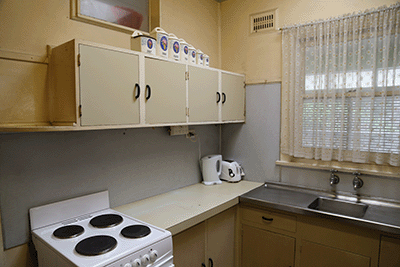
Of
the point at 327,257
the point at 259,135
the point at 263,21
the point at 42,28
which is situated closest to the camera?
the point at 42,28

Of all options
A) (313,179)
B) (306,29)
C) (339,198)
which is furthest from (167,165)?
(306,29)

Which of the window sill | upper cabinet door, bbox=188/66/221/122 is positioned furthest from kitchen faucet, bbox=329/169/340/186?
upper cabinet door, bbox=188/66/221/122

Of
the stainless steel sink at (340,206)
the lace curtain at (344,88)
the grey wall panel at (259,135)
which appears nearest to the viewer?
the lace curtain at (344,88)

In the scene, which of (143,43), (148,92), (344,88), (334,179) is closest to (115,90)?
(148,92)

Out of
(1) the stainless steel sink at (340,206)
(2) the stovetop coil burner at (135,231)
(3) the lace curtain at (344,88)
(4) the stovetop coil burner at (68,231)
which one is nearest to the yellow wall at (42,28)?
(4) the stovetop coil burner at (68,231)

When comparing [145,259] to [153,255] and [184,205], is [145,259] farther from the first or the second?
[184,205]

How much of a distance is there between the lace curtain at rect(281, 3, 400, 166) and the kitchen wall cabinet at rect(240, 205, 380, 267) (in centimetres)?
63

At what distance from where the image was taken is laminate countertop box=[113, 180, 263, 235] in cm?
185

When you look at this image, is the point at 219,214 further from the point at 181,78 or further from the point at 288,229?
the point at 181,78

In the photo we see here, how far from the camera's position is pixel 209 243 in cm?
221

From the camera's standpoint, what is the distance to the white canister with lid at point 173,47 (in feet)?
6.86

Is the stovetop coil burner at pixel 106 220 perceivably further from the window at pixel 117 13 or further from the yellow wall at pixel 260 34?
the yellow wall at pixel 260 34

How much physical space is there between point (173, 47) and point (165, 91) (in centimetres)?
37

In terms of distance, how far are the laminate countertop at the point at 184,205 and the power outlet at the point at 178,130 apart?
21.4 inches
